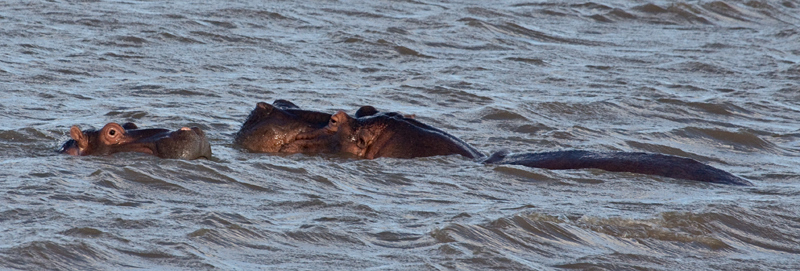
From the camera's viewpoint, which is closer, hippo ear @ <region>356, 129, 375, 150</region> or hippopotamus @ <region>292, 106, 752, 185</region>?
hippopotamus @ <region>292, 106, 752, 185</region>

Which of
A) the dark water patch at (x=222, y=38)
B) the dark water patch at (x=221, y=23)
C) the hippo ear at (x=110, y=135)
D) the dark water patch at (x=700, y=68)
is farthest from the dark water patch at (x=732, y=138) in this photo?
the dark water patch at (x=221, y=23)

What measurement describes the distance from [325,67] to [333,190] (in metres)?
5.37

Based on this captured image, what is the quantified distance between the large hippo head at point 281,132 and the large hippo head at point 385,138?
0.04m

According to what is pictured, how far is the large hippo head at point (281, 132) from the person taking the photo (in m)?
7.18

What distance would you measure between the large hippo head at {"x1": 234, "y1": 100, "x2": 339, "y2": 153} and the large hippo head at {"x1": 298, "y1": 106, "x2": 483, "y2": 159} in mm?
43

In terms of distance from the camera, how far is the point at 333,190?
6.23 meters

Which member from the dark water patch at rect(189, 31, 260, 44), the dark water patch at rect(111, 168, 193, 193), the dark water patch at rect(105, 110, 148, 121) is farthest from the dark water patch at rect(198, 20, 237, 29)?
the dark water patch at rect(111, 168, 193, 193)

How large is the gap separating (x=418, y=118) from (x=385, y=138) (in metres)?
2.20

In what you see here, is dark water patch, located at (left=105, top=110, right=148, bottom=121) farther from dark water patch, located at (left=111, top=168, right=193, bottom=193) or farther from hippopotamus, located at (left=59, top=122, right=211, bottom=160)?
dark water patch, located at (left=111, top=168, right=193, bottom=193)

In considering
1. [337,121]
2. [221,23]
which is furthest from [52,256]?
[221,23]

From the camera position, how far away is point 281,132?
7207 mm

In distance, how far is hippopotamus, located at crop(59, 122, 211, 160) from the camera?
6.67 metres

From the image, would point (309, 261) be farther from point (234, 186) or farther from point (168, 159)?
point (168, 159)

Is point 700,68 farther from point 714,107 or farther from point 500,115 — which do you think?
point 500,115
